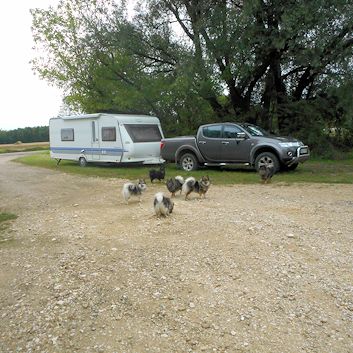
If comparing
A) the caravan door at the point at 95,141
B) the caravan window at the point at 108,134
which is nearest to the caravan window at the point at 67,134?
the caravan door at the point at 95,141

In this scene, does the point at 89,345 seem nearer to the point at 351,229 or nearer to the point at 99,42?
the point at 351,229

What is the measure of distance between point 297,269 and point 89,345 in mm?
2589

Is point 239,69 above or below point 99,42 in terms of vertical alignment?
below

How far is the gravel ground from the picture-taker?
134 inches

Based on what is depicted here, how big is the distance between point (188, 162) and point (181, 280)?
10436mm

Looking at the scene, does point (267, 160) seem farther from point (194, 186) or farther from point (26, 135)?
point (26, 135)

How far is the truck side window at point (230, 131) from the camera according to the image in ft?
44.1

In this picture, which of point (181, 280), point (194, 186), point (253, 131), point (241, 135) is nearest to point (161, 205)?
point (194, 186)

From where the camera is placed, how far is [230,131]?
13562 millimetres

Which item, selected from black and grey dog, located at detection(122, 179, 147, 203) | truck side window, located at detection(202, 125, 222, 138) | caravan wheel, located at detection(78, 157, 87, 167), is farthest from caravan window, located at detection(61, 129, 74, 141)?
black and grey dog, located at detection(122, 179, 147, 203)

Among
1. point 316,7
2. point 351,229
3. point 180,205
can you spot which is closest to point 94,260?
point 180,205

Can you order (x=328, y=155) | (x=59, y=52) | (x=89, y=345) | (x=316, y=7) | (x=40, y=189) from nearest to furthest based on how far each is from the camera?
(x=89, y=345) < (x=40, y=189) < (x=316, y=7) < (x=328, y=155) < (x=59, y=52)

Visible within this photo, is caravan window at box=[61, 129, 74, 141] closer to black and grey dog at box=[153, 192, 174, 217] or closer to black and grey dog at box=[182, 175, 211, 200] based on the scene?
black and grey dog at box=[182, 175, 211, 200]

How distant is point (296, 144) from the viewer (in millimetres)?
12664
